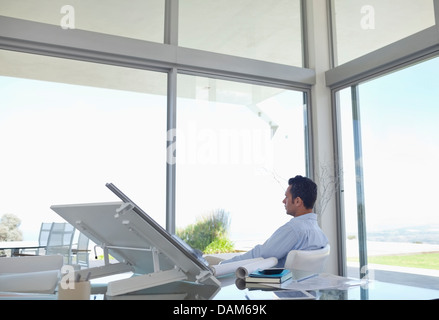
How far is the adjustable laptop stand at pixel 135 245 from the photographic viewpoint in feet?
4.42

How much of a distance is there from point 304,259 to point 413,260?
2.55 metres

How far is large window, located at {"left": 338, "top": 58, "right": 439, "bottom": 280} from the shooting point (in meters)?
4.07

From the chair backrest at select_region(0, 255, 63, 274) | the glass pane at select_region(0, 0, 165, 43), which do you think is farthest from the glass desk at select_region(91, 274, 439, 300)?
the glass pane at select_region(0, 0, 165, 43)

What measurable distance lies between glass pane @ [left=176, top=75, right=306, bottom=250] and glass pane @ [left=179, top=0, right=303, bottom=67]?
Answer: 0.38 meters

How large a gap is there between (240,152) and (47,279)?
3354 millimetres

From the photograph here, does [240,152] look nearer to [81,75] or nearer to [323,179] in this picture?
[323,179]

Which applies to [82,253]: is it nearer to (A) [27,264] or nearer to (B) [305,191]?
(A) [27,264]

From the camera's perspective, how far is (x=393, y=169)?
4.41 m

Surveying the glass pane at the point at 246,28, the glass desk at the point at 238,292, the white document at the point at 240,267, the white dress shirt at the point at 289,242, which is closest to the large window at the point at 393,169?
the glass pane at the point at 246,28

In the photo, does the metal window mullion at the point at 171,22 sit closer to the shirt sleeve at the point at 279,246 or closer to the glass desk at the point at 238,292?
the shirt sleeve at the point at 279,246

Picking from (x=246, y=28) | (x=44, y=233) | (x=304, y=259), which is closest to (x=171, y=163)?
(x=44, y=233)

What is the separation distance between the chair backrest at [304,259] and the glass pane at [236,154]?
2458 millimetres

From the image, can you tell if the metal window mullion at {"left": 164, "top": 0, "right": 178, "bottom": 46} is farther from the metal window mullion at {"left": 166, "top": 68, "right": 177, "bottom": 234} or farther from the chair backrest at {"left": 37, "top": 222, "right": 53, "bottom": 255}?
the chair backrest at {"left": 37, "top": 222, "right": 53, "bottom": 255}
